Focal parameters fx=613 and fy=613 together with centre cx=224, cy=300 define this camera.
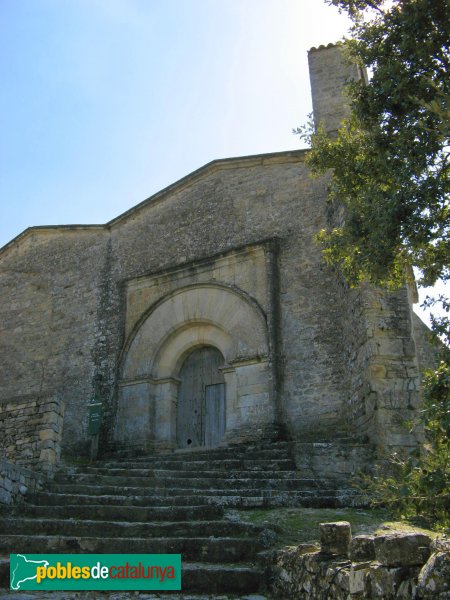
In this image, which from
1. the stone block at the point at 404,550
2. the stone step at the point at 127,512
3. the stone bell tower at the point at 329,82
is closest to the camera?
the stone block at the point at 404,550

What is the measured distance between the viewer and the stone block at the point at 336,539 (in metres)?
3.85

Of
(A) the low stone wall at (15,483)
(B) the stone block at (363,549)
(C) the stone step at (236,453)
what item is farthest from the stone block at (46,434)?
(B) the stone block at (363,549)

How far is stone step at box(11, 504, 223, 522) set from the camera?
604cm

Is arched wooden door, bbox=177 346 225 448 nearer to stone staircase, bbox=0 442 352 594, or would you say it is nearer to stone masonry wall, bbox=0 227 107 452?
stone masonry wall, bbox=0 227 107 452

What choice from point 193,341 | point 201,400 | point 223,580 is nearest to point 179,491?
point 223,580

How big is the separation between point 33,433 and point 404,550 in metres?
6.46

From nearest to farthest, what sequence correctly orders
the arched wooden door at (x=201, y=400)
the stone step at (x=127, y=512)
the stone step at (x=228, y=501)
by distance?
the stone step at (x=127, y=512) → the stone step at (x=228, y=501) → the arched wooden door at (x=201, y=400)

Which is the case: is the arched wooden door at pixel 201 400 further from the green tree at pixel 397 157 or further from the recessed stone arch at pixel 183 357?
the green tree at pixel 397 157

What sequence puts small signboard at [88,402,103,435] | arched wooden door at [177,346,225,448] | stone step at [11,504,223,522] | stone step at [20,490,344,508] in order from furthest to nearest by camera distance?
arched wooden door at [177,346,225,448]
small signboard at [88,402,103,435]
stone step at [20,490,344,508]
stone step at [11,504,223,522]

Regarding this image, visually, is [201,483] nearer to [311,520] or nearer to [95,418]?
[311,520]

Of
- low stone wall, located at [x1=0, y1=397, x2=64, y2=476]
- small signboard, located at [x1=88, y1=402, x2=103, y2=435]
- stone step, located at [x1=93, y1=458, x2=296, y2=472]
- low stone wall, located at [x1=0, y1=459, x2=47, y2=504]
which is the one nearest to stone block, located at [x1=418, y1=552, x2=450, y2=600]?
low stone wall, located at [x1=0, y1=459, x2=47, y2=504]

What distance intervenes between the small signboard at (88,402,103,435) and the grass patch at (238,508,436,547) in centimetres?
523

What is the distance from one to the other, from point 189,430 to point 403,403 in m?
4.41

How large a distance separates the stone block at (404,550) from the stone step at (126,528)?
2.53 m
